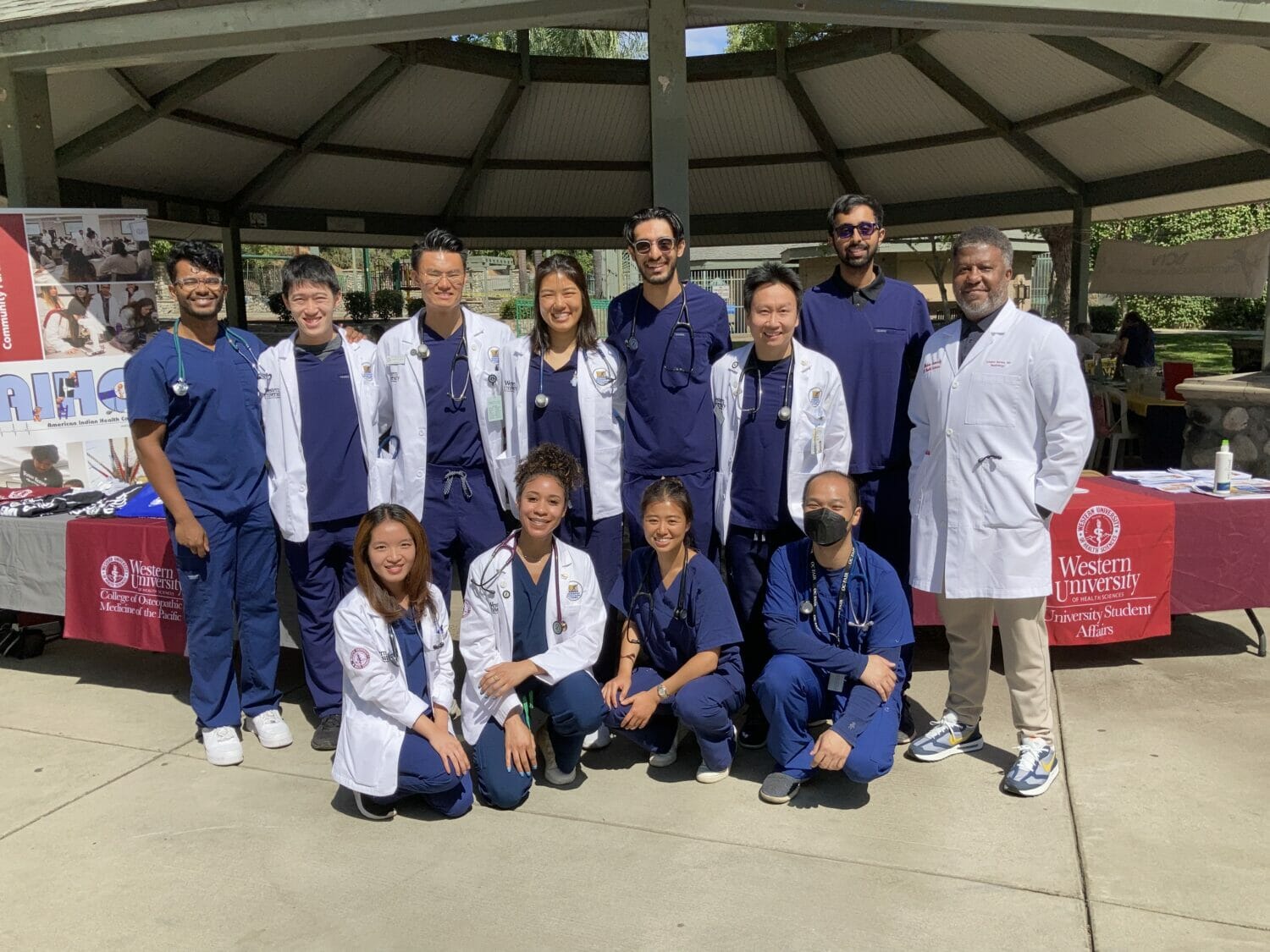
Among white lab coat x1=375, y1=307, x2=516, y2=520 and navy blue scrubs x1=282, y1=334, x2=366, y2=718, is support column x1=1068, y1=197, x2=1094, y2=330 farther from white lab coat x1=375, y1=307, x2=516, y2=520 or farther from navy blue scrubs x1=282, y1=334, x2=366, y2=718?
navy blue scrubs x1=282, y1=334, x2=366, y2=718

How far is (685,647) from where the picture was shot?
3.74 m

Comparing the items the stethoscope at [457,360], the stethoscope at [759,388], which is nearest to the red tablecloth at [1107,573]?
the stethoscope at [759,388]

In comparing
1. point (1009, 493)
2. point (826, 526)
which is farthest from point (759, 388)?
point (1009, 493)

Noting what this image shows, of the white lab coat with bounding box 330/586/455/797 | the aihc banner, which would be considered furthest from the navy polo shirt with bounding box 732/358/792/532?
the aihc banner

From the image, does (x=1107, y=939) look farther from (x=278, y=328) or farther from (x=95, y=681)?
(x=278, y=328)

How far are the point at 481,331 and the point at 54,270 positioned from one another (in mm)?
2936

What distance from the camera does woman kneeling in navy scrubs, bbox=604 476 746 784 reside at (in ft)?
11.8

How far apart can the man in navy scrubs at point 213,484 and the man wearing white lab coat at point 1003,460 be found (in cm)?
257

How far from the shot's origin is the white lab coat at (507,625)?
355 cm

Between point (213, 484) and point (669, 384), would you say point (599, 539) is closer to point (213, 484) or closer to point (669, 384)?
point (669, 384)

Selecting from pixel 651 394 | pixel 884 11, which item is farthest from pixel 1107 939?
pixel 884 11

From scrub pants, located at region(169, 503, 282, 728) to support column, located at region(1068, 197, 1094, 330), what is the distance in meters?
10.4

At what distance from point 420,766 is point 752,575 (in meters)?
1.40

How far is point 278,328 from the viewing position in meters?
20.8
